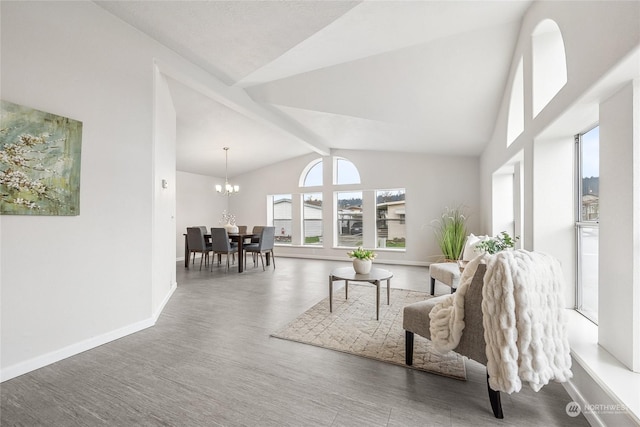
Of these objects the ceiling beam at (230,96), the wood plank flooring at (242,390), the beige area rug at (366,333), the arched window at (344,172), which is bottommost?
the wood plank flooring at (242,390)

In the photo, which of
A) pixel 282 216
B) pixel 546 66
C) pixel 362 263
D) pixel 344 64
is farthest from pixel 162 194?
pixel 282 216

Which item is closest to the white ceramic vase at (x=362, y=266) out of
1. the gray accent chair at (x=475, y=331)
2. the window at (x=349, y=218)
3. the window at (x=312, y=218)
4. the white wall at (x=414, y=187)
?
the gray accent chair at (x=475, y=331)

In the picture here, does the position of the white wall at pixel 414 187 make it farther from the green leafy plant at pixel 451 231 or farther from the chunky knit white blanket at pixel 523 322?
the chunky knit white blanket at pixel 523 322

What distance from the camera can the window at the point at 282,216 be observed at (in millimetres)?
8219

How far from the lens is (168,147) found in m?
3.76

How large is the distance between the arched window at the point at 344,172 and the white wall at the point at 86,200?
478cm

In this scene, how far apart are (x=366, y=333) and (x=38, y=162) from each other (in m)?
2.98

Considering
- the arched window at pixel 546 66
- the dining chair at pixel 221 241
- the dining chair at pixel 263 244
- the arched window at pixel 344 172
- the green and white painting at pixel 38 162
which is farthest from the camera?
the arched window at pixel 344 172

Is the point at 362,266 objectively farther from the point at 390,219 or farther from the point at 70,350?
the point at 390,219

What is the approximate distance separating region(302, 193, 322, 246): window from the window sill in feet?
20.0

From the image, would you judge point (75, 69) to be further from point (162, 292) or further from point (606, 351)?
point (606, 351)

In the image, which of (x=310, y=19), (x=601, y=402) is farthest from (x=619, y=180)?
(x=310, y=19)

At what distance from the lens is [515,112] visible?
333 centimetres

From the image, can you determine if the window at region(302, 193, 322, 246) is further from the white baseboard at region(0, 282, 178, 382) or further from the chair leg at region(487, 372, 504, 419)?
the chair leg at region(487, 372, 504, 419)
